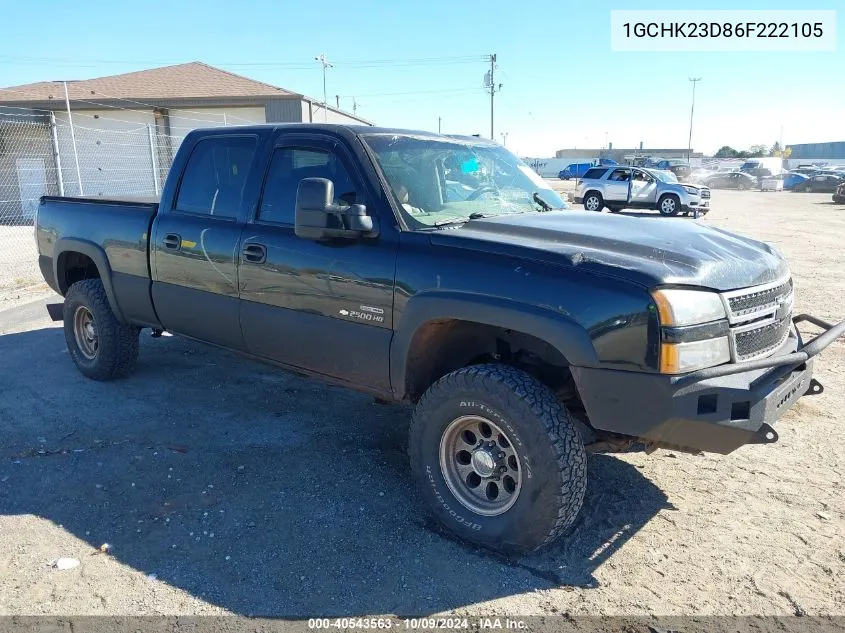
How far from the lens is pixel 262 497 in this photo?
12.3 ft

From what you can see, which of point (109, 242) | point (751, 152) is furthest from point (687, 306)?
point (751, 152)

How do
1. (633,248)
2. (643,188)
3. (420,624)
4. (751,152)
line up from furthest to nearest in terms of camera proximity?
(751,152) < (643,188) < (633,248) < (420,624)

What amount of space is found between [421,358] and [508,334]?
488mm

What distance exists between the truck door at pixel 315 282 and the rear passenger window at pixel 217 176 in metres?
0.29

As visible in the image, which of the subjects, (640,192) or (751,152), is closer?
(640,192)

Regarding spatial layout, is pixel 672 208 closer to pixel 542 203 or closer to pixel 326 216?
pixel 542 203

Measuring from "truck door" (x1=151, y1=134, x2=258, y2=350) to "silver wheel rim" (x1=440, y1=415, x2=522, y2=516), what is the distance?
5.74ft

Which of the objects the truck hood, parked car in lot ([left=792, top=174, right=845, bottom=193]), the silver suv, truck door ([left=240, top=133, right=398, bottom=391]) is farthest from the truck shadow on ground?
parked car in lot ([left=792, top=174, right=845, bottom=193])

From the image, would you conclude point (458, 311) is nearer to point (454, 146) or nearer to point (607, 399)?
point (607, 399)

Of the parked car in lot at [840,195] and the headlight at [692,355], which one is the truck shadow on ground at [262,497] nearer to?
the headlight at [692,355]

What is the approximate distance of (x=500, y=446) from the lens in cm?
323

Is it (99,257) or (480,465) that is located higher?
(99,257)

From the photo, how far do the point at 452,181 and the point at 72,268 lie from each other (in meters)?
3.87

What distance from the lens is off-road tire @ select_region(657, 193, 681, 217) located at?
76.2 feet
